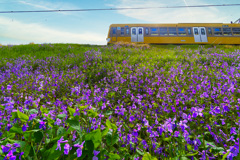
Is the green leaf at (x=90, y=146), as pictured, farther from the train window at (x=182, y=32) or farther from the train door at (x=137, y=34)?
the train window at (x=182, y=32)

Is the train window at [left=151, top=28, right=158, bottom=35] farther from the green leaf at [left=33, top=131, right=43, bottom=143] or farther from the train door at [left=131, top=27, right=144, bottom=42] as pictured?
the green leaf at [left=33, top=131, right=43, bottom=143]

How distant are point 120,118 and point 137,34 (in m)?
19.5

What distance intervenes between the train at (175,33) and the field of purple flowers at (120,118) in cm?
1408

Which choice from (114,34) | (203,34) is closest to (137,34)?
(114,34)

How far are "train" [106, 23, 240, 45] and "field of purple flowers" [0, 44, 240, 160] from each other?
1408 centimetres

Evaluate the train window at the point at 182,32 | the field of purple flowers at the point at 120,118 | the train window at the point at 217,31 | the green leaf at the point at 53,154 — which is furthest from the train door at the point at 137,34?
the green leaf at the point at 53,154

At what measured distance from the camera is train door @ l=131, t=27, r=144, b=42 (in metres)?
20.5

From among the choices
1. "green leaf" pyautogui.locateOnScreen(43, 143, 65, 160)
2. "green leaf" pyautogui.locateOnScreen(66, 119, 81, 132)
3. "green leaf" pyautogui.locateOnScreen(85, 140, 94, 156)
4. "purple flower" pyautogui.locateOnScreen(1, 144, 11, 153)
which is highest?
"green leaf" pyautogui.locateOnScreen(66, 119, 81, 132)

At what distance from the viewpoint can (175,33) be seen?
67.6ft

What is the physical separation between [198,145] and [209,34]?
23.5 m

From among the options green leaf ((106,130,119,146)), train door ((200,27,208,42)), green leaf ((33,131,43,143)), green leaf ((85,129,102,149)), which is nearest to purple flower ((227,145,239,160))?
green leaf ((106,130,119,146))

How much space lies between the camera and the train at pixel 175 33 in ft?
67.3

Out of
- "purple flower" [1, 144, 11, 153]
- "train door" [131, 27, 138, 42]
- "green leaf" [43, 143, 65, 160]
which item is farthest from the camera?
"train door" [131, 27, 138, 42]

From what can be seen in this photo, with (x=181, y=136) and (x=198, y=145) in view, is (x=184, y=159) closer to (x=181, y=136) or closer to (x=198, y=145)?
(x=181, y=136)
